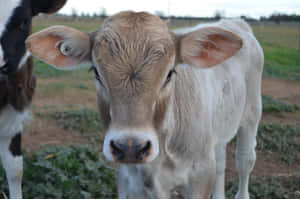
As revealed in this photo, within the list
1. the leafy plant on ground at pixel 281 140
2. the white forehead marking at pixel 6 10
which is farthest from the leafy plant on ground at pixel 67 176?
the leafy plant on ground at pixel 281 140

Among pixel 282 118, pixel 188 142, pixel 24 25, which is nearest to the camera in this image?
pixel 188 142

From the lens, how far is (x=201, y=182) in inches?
96.0

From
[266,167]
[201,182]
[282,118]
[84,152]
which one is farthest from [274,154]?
[201,182]

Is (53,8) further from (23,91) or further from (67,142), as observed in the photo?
→ (67,142)

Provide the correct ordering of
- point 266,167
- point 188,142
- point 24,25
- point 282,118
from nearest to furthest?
point 188,142
point 24,25
point 266,167
point 282,118

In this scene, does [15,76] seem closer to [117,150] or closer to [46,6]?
[46,6]

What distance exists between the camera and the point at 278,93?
948 centimetres

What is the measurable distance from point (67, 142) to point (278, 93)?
6660 mm

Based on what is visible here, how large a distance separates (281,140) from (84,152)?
3.18 m

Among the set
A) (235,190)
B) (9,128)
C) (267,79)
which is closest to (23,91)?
(9,128)

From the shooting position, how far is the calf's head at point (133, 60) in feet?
5.79

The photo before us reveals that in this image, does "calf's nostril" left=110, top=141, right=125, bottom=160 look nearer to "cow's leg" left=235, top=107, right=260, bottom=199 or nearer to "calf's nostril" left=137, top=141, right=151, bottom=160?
"calf's nostril" left=137, top=141, right=151, bottom=160

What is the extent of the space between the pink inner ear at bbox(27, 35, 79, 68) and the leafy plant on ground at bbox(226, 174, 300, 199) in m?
2.72

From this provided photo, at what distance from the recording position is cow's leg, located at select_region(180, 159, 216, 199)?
243 centimetres
